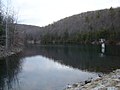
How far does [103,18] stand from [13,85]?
115942 millimetres

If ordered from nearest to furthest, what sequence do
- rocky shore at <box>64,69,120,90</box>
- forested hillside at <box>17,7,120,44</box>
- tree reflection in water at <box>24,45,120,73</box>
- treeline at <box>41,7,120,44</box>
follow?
rocky shore at <box>64,69,120,90</box> < tree reflection in water at <box>24,45,120,73</box> < treeline at <box>41,7,120,44</box> < forested hillside at <box>17,7,120,44</box>

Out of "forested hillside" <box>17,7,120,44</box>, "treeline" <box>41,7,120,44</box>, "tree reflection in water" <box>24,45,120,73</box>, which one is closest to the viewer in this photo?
"tree reflection in water" <box>24,45,120,73</box>

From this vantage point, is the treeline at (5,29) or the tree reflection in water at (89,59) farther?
the treeline at (5,29)

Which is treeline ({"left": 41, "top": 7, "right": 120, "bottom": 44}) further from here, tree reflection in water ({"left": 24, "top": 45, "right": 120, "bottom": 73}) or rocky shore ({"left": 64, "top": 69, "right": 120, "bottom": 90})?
rocky shore ({"left": 64, "top": 69, "right": 120, "bottom": 90})

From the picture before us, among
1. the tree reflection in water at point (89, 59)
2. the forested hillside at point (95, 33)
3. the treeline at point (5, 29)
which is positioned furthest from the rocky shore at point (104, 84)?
the forested hillside at point (95, 33)

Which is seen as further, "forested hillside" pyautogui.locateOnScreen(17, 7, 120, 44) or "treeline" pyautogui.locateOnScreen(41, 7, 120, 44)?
"forested hillside" pyautogui.locateOnScreen(17, 7, 120, 44)

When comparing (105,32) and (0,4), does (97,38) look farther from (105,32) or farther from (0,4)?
(0,4)

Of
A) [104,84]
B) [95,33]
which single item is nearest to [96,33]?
[95,33]

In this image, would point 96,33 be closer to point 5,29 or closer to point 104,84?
point 5,29

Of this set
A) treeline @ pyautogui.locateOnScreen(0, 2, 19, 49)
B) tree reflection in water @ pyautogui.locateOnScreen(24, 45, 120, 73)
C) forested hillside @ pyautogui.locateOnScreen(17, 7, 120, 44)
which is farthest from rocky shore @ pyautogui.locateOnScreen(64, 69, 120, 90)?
forested hillside @ pyautogui.locateOnScreen(17, 7, 120, 44)

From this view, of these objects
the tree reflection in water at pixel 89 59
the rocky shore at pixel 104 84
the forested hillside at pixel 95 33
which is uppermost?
the forested hillside at pixel 95 33

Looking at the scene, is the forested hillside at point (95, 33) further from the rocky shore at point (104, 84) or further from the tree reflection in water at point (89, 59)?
the rocky shore at point (104, 84)

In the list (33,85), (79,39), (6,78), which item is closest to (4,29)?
(6,78)

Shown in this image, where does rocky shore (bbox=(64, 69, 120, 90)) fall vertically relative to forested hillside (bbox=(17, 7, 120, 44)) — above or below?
below
